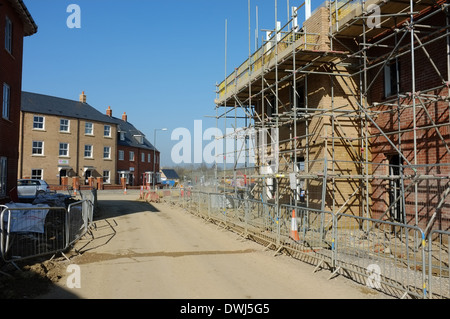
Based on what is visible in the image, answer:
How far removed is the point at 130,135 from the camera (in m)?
55.7

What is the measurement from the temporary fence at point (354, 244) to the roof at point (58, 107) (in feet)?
106

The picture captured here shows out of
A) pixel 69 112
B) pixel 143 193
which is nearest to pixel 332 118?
pixel 143 193

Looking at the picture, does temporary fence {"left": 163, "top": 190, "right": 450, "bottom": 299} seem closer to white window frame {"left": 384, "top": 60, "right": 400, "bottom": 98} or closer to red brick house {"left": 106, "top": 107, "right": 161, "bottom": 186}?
white window frame {"left": 384, "top": 60, "right": 400, "bottom": 98}

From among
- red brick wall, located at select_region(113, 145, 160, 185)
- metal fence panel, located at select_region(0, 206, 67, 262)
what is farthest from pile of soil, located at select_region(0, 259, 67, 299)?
red brick wall, located at select_region(113, 145, 160, 185)

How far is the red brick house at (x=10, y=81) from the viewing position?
43.0 feet

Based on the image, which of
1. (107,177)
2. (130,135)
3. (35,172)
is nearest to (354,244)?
(35,172)

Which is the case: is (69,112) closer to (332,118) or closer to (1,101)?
(1,101)

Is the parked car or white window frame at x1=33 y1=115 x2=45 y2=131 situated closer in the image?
the parked car

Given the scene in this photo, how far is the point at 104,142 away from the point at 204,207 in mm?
32576

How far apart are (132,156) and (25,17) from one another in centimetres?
3856

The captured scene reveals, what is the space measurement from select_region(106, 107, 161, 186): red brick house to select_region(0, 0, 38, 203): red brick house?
31.7m

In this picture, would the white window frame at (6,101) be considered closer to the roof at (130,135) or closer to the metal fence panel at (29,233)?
the metal fence panel at (29,233)

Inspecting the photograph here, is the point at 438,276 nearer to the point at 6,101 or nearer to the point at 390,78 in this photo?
the point at 390,78

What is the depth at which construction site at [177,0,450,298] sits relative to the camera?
30.4 feet
